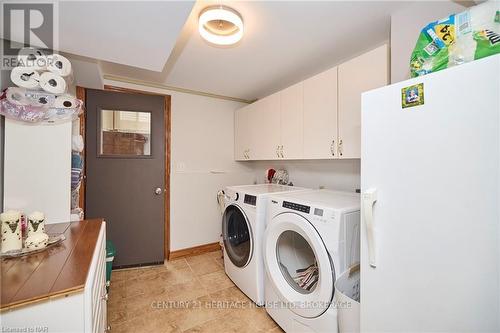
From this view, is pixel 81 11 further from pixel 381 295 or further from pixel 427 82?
pixel 381 295

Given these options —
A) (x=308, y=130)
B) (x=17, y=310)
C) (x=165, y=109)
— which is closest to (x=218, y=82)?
(x=165, y=109)

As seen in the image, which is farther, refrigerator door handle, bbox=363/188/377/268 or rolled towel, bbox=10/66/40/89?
rolled towel, bbox=10/66/40/89

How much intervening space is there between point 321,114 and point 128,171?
2.19 meters

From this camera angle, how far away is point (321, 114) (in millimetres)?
1908

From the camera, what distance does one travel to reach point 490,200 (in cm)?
69

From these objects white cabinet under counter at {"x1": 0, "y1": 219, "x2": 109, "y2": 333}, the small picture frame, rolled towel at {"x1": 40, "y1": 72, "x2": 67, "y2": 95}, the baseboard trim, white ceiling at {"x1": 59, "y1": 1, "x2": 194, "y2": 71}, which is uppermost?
white ceiling at {"x1": 59, "y1": 1, "x2": 194, "y2": 71}

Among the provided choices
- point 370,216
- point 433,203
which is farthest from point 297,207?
point 433,203

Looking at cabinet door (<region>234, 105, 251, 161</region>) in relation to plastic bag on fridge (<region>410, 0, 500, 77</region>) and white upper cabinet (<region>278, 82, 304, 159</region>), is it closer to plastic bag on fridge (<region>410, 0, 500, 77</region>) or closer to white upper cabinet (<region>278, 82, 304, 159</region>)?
white upper cabinet (<region>278, 82, 304, 159</region>)

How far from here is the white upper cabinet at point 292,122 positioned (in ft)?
6.95

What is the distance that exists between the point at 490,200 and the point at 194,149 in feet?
9.09

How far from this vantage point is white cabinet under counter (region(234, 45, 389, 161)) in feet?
5.22

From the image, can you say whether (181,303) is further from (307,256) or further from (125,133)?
(125,133)

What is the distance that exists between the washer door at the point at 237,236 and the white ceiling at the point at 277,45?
1429 millimetres

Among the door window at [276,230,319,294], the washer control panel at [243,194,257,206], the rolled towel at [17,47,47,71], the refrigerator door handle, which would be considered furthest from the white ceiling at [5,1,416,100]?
the door window at [276,230,319,294]
